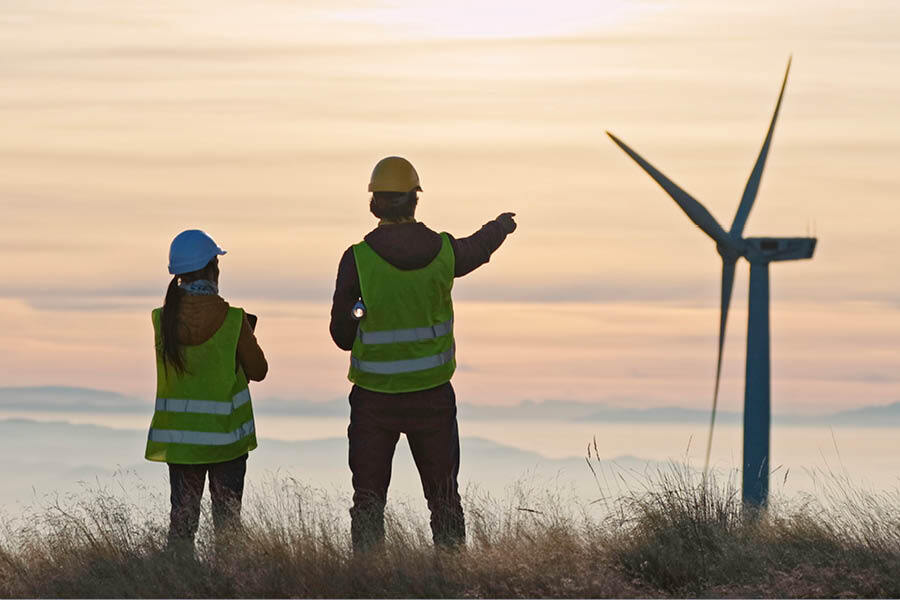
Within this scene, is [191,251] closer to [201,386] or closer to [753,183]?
[201,386]

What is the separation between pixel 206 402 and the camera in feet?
40.8

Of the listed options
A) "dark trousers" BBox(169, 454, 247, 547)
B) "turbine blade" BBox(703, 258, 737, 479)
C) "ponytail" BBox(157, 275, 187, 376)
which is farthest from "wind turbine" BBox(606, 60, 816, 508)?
"ponytail" BBox(157, 275, 187, 376)

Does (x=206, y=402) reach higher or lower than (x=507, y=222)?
lower

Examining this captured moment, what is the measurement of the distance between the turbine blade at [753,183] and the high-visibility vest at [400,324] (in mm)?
5625

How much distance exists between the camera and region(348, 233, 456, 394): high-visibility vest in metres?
12.5

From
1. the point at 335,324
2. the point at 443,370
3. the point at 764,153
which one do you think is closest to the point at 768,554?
the point at 443,370

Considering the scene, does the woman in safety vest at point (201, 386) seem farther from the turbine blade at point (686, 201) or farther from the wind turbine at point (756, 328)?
the turbine blade at point (686, 201)

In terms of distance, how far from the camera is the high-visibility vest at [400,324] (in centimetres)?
1247

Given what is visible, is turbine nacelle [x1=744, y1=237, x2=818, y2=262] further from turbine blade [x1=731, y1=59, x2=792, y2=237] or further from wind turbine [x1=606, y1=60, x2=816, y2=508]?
turbine blade [x1=731, y1=59, x2=792, y2=237]

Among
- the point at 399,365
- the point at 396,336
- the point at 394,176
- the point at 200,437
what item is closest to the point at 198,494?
the point at 200,437

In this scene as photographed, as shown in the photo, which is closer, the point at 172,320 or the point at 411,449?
the point at 172,320

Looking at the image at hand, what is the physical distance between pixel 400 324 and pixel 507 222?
136 cm

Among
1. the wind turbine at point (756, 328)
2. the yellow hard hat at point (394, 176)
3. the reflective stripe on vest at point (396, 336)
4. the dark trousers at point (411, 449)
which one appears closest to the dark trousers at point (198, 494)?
the dark trousers at point (411, 449)

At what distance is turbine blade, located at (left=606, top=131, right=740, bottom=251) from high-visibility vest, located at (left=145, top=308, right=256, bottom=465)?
22.2 feet
